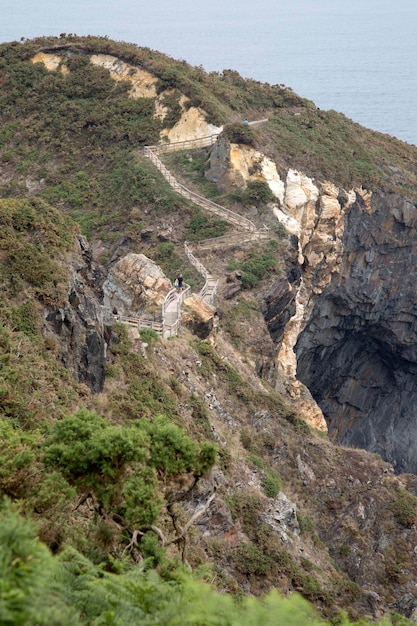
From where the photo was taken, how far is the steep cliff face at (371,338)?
5581cm

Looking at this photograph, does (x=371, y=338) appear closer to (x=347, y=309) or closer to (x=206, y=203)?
(x=347, y=309)

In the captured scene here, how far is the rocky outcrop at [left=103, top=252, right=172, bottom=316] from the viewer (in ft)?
116

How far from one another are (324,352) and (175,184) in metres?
15.9

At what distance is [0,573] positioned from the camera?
809 centimetres

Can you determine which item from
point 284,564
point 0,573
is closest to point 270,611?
point 0,573

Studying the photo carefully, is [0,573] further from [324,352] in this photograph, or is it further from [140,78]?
[140,78]

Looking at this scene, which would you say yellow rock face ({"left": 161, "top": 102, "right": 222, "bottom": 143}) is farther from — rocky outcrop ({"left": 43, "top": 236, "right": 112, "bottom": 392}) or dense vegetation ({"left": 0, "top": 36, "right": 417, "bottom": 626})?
rocky outcrop ({"left": 43, "top": 236, "right": 112, "bottom": 392})

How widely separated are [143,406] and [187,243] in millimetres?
21600

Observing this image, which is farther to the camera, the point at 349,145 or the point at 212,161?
the point at 349,145

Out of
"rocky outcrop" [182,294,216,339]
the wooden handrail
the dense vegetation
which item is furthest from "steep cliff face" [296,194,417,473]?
"rocky outcrop" [182,294,216,339]

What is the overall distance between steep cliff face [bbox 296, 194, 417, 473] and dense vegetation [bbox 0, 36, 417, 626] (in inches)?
156

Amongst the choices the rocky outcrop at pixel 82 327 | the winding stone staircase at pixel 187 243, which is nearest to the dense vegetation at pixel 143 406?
the rocky outcrop at pixel 82 327

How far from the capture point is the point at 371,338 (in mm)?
61625

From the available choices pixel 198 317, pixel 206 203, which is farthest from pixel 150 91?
pixel 198 317
